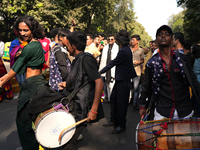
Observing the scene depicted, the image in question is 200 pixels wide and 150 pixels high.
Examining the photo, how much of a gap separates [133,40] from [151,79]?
4.46 meters

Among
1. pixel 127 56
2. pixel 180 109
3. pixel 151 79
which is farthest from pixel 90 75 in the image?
pixel 127 56

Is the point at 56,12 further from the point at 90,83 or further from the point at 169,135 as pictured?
the point at 169,135

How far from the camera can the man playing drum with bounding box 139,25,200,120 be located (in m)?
2.36

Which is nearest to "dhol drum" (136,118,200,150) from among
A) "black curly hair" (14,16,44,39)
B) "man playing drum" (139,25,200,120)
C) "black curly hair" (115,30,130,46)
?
"man playing drum" (139,25,200,120)

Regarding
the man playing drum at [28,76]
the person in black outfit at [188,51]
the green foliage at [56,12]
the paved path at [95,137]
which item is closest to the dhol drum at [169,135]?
the man playing drum at [28,76]

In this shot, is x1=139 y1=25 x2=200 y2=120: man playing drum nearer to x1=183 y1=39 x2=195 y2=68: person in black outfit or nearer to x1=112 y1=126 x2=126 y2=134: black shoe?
x1=112 y1=126 x2=126 y2=134: black shoe

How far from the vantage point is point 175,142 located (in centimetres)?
181

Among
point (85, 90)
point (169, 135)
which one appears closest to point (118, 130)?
point (85, 90)

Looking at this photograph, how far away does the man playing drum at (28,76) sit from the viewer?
2.62m

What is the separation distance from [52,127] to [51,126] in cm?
2

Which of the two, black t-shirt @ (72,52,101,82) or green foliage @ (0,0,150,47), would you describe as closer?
black t-shirt @ (72,52,101,82)

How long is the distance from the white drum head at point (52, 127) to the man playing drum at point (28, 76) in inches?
21.5

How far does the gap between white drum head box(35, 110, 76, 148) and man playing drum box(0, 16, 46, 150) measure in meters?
0.55

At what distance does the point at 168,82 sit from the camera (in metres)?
2.42
